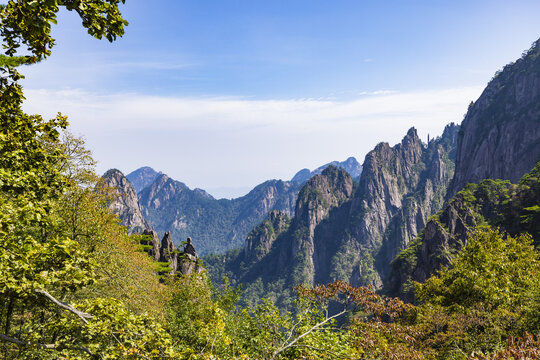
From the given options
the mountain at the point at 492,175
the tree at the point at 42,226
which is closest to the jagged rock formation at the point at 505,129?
the mountain at the point at 492,175

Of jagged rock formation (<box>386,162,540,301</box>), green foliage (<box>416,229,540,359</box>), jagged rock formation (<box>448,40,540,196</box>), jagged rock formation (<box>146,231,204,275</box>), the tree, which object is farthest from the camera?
jagged rock formation (<box>448,40,540,196</box>)

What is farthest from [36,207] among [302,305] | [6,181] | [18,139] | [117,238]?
[117,238]

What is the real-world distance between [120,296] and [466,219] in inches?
3876

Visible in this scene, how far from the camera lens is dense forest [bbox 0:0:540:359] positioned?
6605mm

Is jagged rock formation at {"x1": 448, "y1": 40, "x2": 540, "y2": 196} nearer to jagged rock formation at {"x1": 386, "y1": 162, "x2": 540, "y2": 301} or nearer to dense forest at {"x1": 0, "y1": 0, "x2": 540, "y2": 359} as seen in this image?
jagged rock formation at {"x1": 386, "y1": 162, "x2": 540, "y2": 301}

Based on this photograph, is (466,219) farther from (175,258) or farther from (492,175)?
(175,258)

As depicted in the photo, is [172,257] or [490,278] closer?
[490,278]

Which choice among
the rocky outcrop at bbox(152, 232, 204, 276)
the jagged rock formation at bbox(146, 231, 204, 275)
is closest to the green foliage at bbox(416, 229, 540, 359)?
the rocky outcrop at bbox(152, 232, 204, 276)

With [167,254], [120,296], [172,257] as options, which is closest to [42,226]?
[120,296]

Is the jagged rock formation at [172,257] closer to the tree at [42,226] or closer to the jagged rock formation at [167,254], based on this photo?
the jagged rock formation at [167,254]

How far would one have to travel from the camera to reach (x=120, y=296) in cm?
1972

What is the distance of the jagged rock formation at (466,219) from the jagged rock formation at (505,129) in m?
52.8

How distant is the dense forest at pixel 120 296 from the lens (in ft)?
21.7

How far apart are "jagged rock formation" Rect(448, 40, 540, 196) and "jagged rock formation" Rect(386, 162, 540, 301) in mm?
52819
